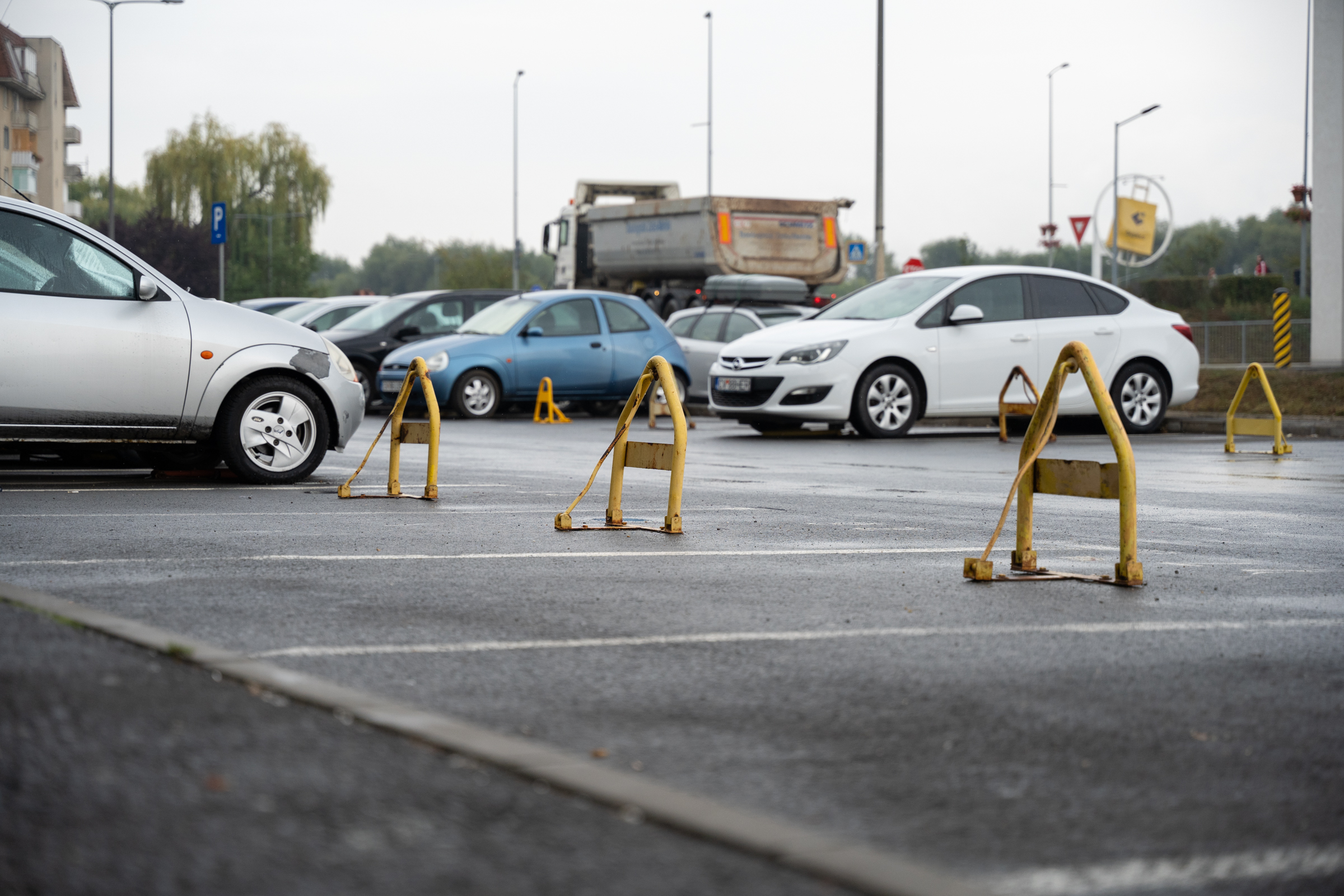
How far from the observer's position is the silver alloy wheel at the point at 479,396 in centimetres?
2061

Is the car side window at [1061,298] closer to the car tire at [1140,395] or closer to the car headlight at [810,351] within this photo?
the car tire at [1140,395]

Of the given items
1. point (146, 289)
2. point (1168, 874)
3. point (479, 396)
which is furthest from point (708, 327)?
point (1168, 874)

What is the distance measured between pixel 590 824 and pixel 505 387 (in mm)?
18043

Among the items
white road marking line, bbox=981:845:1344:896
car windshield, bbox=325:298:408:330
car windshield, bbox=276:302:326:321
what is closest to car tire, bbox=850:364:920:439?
car windshield, bbox=325:298:408:330

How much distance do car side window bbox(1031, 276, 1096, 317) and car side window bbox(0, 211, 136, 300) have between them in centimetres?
1024

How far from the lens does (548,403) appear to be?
67.9 ft

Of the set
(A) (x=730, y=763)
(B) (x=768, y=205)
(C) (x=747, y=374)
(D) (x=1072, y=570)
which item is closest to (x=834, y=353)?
(C) (x=747, y=374)

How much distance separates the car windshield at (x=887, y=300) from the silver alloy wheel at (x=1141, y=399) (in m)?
2.38

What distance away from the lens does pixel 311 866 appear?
8.86ft

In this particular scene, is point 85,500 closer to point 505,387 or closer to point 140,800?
point 140,800

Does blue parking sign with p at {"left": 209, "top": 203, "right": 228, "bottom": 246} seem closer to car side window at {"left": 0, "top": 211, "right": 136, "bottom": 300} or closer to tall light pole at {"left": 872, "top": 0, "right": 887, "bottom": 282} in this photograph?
tall light pole at {"left": 872, "top": 0, "right": 887, "bottom": 282}

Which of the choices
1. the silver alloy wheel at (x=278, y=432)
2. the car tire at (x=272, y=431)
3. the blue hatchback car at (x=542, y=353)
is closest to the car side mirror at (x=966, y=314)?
the blue hatchback car at (x=542, y=353)

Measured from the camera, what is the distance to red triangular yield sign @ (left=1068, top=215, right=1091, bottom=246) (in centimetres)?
3697

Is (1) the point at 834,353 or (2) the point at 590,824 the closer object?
(2) the point at 590,824
